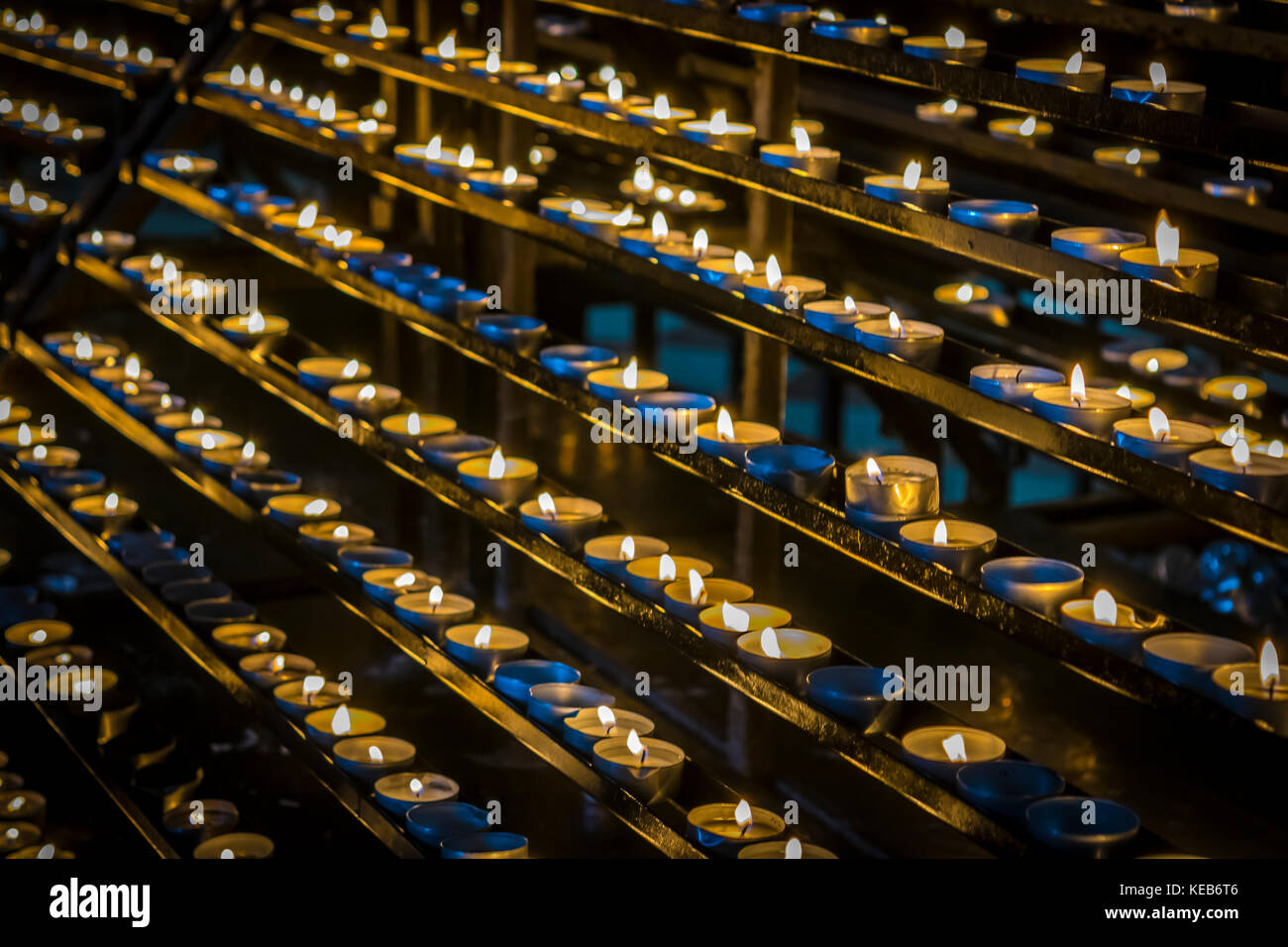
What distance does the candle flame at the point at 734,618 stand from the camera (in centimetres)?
257

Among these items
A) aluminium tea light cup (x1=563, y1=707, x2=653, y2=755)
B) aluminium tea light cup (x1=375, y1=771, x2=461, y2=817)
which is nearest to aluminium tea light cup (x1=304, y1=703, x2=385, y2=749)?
aluminium tea light cup (x1=375, y1=771, x2=461, y2=817)

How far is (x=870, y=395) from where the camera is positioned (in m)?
4.95

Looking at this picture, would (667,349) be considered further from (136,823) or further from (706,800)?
(706,800)

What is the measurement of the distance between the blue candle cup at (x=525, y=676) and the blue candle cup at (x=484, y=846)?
24cm

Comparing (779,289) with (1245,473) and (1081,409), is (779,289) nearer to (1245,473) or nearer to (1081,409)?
(1081,409)

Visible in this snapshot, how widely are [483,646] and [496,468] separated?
0.36 m

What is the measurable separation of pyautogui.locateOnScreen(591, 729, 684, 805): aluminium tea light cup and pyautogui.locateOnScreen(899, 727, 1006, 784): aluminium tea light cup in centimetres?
43

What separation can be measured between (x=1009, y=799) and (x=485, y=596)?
2.74 meters

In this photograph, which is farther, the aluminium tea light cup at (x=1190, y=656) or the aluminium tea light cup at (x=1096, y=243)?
the aluminium tea light cup at (x=1096, y=243)

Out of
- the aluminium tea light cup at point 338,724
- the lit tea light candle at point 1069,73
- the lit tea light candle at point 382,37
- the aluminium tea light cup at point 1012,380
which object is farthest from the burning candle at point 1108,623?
the lit tea light candle at point 382,37

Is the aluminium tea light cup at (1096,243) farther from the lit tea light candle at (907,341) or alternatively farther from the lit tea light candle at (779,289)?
the lit tea light candle at (779,289)

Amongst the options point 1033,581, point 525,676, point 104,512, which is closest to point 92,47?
point 104,512

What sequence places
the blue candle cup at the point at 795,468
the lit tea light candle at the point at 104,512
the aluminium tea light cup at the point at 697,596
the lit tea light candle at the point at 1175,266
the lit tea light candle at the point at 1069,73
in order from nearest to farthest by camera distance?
the lit tea light candle at the point at 1175,266, the lit tea light candle at the point at 1069,73, the blue candle cup at the point at 795,468, the aluminium tea light cup at the point at 697,596, the lit tea light candle at the point at 104,512

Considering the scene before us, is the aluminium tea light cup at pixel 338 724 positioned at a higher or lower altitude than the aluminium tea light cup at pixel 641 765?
lower
